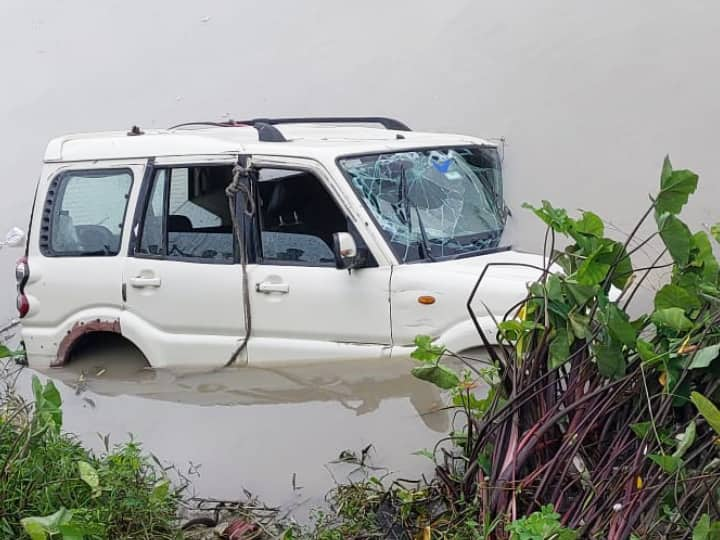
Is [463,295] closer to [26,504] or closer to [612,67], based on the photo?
→ [26,504]

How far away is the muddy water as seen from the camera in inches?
159

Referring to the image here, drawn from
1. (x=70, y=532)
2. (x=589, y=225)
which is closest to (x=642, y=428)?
(x=589, y=225)

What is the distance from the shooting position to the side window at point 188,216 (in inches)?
200

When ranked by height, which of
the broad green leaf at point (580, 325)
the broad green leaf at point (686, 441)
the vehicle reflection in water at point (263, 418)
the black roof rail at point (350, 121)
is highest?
the black roof rail at point (350, 121)

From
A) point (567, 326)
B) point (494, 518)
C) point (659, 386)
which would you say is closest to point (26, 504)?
point (494, 518)

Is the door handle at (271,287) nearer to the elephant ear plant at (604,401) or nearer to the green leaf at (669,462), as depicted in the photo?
the elephant ear plant at (604,401)

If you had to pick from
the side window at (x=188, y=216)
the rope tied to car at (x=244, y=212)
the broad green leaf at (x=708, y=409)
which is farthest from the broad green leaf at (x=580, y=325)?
the side window at (x=188, y=216)

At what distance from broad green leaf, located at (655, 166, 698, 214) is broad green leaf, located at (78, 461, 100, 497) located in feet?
7.40

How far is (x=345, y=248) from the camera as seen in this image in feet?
14.9

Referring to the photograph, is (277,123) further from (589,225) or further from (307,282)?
(589,225)

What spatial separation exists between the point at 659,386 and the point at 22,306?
12.6 ft

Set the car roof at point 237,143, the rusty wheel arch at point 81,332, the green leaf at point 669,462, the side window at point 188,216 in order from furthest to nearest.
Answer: the rusty wheel arch at point 81,332 → the side window at point 188,216 → the car roof at point 237,143 → the green leaf at point 669,462

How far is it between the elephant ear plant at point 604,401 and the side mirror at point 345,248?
4.01 ft

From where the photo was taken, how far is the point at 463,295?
4469 mm
